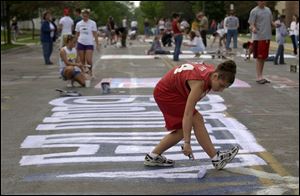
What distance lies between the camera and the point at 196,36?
2366 centimetres

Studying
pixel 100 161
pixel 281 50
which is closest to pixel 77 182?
pixel 100 161

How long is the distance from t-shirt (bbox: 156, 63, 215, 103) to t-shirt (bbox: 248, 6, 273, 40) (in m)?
7.78

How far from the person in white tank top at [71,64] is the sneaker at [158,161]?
6879 mm

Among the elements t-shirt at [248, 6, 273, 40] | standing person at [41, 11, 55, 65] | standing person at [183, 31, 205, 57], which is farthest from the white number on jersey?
standing person at [183, 31, 205, 57]

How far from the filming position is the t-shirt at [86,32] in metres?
14.1

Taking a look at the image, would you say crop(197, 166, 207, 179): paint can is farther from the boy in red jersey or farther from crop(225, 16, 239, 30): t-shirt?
crop(225, 16, 239, 30): t-shirt

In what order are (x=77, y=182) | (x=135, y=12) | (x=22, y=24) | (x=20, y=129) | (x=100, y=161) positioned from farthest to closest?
(x=135, y=12), (x=22, y=24), (x=20, y=129), (x=100, y=161), (x=77, y=182)

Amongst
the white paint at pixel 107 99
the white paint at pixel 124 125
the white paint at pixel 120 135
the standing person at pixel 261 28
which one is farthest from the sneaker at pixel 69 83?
the white paint at pixel 124 125

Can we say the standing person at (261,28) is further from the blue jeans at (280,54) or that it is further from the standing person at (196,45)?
the standing person at (196,45)

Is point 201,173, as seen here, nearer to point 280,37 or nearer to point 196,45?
point 280,37

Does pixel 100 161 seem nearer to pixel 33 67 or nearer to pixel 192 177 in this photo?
pixel 192 177

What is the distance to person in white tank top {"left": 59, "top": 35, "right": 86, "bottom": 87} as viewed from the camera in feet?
42.0

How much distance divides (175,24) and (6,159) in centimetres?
1436

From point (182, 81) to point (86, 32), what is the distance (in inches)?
344
